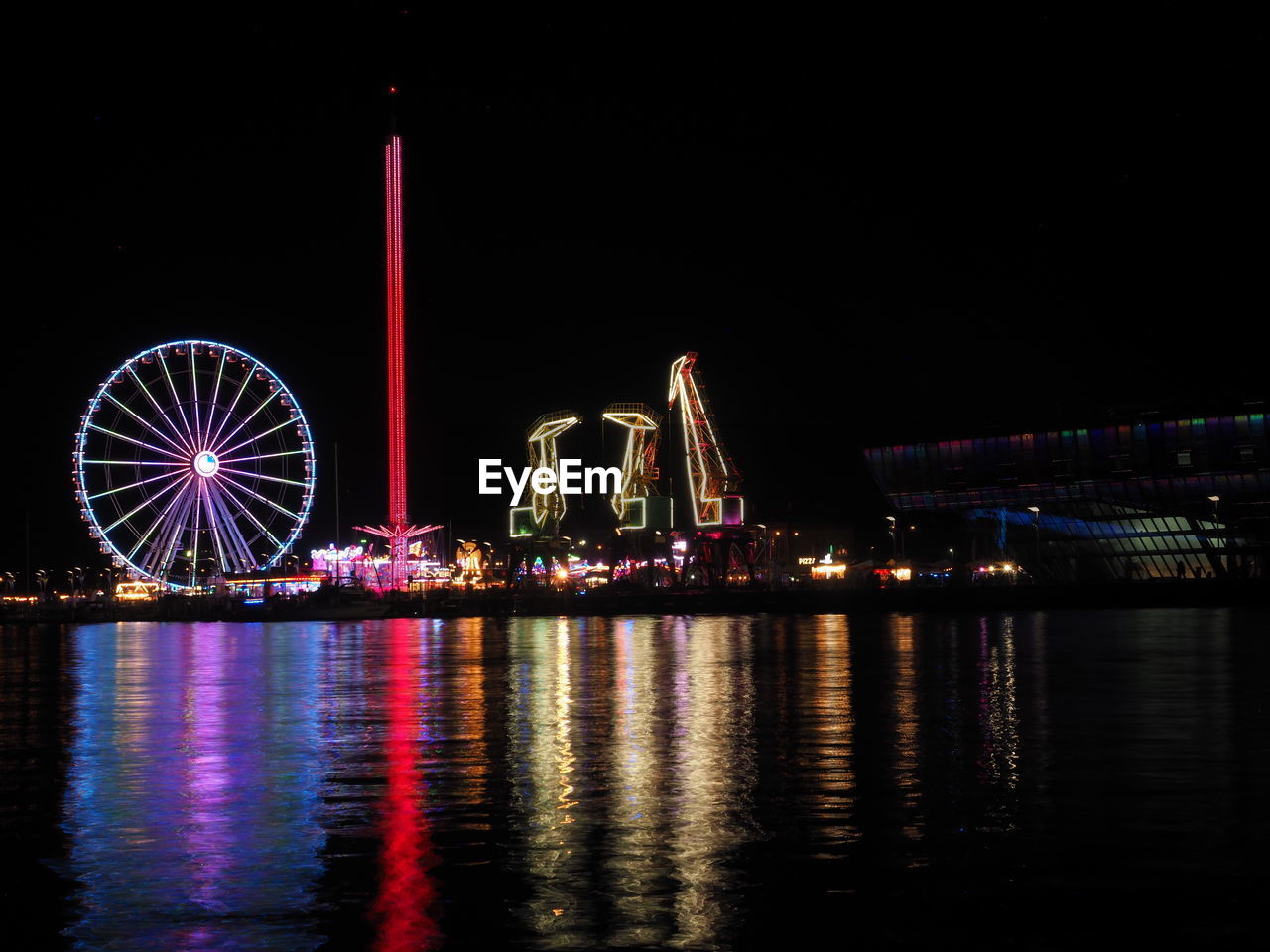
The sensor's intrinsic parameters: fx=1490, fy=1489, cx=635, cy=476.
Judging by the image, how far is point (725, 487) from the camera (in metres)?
118

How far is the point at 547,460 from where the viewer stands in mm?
126688

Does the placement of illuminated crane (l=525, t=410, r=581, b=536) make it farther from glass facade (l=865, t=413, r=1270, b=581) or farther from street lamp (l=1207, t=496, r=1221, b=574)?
street lamp (l=1207, t=496, r=1221, b=574)

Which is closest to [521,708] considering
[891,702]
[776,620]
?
[891,702]

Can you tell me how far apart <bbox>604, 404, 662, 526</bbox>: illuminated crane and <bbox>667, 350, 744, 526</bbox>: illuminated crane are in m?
2.71

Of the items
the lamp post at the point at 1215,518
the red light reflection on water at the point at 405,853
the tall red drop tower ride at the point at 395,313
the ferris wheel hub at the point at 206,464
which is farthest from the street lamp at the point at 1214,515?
the red light reflection on water at the point at 405,853

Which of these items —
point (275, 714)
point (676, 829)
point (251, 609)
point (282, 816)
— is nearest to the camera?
point (676, 829)

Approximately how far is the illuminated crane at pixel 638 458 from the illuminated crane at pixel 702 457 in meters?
2.71

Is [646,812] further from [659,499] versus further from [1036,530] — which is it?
[1036,530]

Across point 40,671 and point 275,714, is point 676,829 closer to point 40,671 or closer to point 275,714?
point 275,714

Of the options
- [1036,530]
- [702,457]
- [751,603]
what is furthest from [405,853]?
[1036,530]

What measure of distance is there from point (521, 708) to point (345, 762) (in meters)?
7.92

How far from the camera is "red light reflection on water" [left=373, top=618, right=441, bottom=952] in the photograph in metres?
11.4

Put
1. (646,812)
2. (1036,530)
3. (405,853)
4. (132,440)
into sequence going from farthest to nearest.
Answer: (1036,530), (132,440), (646,812), (405,853)

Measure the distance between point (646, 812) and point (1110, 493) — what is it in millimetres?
111587
